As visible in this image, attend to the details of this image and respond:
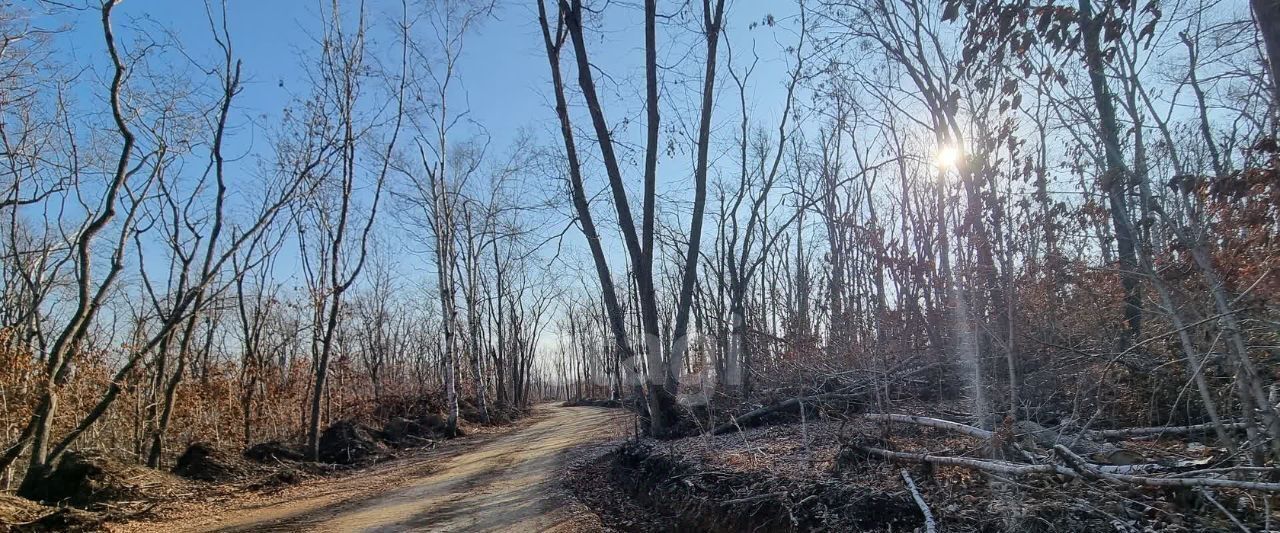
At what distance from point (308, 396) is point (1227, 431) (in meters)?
19.5

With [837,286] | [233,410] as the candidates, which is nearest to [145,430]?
[233,410]

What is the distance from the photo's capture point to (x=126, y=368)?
1071 cm

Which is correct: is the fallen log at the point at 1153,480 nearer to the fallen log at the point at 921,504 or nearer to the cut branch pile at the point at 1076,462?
the cut branch pile at the point at 1076,462

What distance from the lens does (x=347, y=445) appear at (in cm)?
1516

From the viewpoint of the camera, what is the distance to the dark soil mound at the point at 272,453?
12664 millimetres

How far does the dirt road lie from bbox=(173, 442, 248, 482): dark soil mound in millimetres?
1444

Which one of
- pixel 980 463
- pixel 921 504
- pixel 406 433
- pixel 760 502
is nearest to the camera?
pixel 921 504

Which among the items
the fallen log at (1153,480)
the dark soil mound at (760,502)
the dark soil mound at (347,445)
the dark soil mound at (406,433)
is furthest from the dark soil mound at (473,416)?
the fallen log at (1153,480)

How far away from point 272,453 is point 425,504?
244 inches

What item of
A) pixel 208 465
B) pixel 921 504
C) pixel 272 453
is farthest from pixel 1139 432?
pixel 272 453

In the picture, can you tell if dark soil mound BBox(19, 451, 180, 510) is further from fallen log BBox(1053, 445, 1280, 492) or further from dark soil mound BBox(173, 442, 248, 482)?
fallen log BBox(1053, 445, 1280, 492)

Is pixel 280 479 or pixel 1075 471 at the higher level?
pixel 1075 471

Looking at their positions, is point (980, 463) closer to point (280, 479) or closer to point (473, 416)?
point (280, 479)

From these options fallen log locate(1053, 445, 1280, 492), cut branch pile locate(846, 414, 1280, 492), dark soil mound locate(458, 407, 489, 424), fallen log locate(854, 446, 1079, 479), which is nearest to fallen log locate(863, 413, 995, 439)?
cut branch pile locate(846, 414, 1280, 492)
